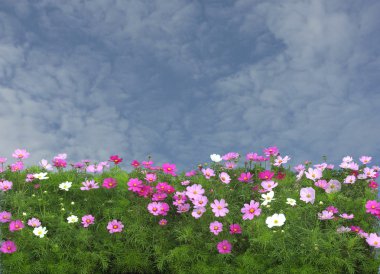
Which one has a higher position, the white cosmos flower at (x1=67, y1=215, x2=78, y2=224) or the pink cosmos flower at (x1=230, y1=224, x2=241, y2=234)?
the white cosmos flower at (x1=67, y1=215, x2=78, y2=224)

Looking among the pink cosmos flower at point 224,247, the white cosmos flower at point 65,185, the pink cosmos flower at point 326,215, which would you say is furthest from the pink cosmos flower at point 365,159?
the white cosmos flower at point 65,185

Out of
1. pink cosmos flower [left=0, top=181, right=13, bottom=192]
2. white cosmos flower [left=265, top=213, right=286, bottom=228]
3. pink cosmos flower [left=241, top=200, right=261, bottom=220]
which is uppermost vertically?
pink cosmos flower [left=0, top=181, right=13, bottom=192]

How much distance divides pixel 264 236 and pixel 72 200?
2561 millimetres

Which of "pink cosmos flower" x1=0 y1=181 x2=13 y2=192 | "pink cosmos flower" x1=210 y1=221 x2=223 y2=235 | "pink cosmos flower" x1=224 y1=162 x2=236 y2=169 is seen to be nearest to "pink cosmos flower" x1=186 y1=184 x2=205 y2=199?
"pink cosmos flower" x1=210 y1=221 x2=223 y2=235

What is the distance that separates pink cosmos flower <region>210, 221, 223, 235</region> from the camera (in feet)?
18.1

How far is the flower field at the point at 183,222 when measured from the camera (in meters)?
5.37

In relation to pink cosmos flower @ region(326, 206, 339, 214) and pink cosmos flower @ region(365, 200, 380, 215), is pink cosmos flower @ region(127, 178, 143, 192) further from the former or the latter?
pink cosmos flower @ region(365, 200, 380, 215)

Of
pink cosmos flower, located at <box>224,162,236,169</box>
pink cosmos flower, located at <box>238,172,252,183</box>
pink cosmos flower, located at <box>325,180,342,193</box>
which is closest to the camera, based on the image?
pink cosmos flower, located at <box>325,180,342,193</box>

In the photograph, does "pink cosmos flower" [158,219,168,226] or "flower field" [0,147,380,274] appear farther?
"pink cosmos flower" [158,219,168,226]

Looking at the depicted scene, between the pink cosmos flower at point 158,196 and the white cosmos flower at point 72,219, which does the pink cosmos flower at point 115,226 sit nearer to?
the white cosmos flower at point 72,219

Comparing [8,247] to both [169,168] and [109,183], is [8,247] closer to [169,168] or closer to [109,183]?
[109,183]

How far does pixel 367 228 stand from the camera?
596 cm

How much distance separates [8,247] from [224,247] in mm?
2233

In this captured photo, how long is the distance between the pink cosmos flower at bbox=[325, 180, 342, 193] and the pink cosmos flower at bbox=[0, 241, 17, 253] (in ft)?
12.4
